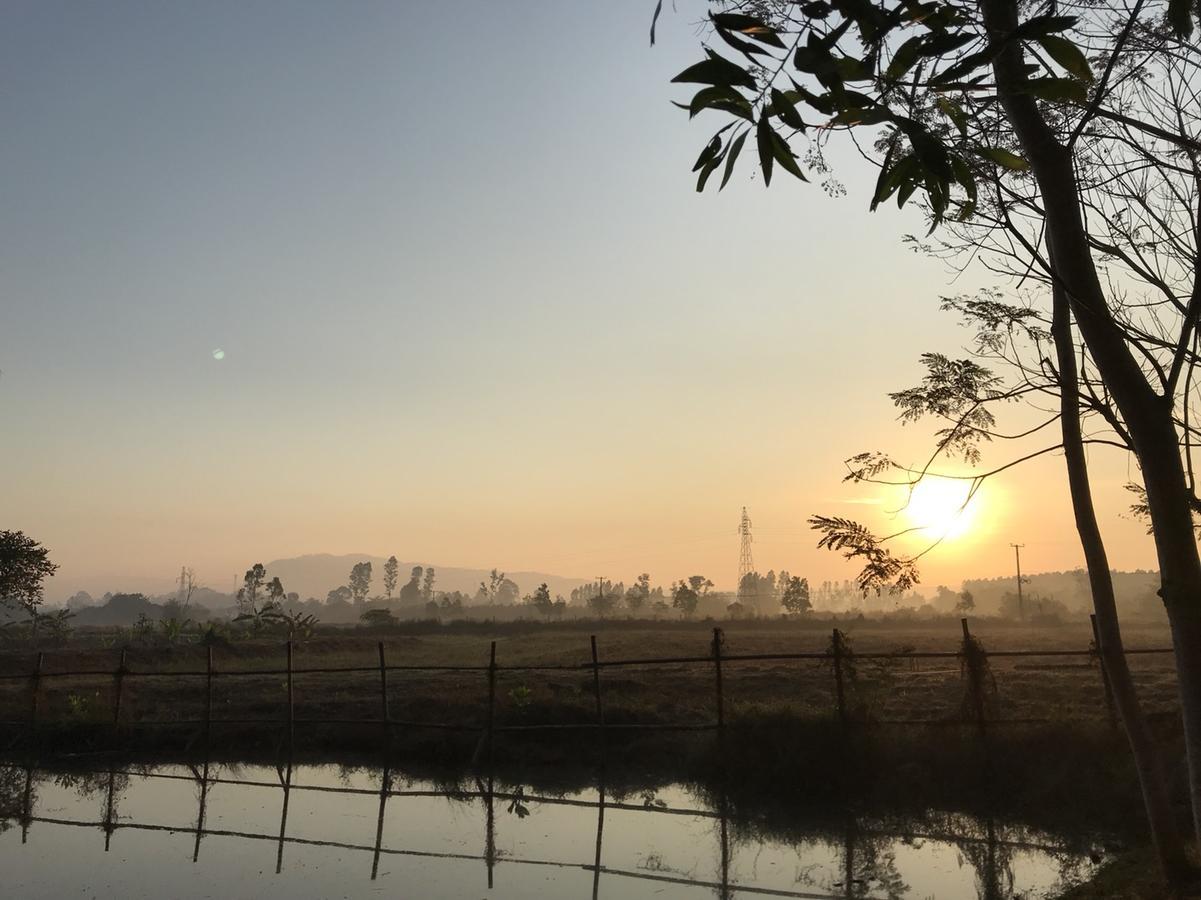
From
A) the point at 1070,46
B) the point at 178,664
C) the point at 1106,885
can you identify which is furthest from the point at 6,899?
the point at 178,664

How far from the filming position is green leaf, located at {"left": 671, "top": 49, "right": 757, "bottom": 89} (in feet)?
7.94

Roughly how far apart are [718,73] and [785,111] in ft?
0.71

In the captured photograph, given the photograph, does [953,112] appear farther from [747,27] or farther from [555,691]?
[555,691]

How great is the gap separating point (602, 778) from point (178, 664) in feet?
77.5

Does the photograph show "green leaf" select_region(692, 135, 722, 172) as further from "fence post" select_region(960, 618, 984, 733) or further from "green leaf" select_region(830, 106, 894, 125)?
"fence post" select_region(960, 618, 984, 733)

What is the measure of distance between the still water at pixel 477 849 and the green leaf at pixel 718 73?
26.1 feet

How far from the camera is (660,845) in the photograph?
399 inches

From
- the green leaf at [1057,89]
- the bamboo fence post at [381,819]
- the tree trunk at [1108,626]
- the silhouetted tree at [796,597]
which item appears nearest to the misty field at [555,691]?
the bamboo fence post at [381,819]

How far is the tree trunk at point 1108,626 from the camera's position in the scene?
22.7 ft

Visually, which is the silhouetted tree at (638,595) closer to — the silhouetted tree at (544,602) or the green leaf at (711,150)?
the silhouetted tree at (544,602)

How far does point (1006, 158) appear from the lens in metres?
2.77

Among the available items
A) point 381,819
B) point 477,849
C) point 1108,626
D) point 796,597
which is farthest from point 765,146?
point 796,597

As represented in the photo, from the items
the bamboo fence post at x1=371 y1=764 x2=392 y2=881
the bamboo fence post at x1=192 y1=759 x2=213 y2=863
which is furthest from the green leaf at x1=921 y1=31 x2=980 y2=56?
the bamboo fence post at x1=192 y1=759 x2=213 y2=863

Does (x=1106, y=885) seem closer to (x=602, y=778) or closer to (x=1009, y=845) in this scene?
(x=1009, y=845)
